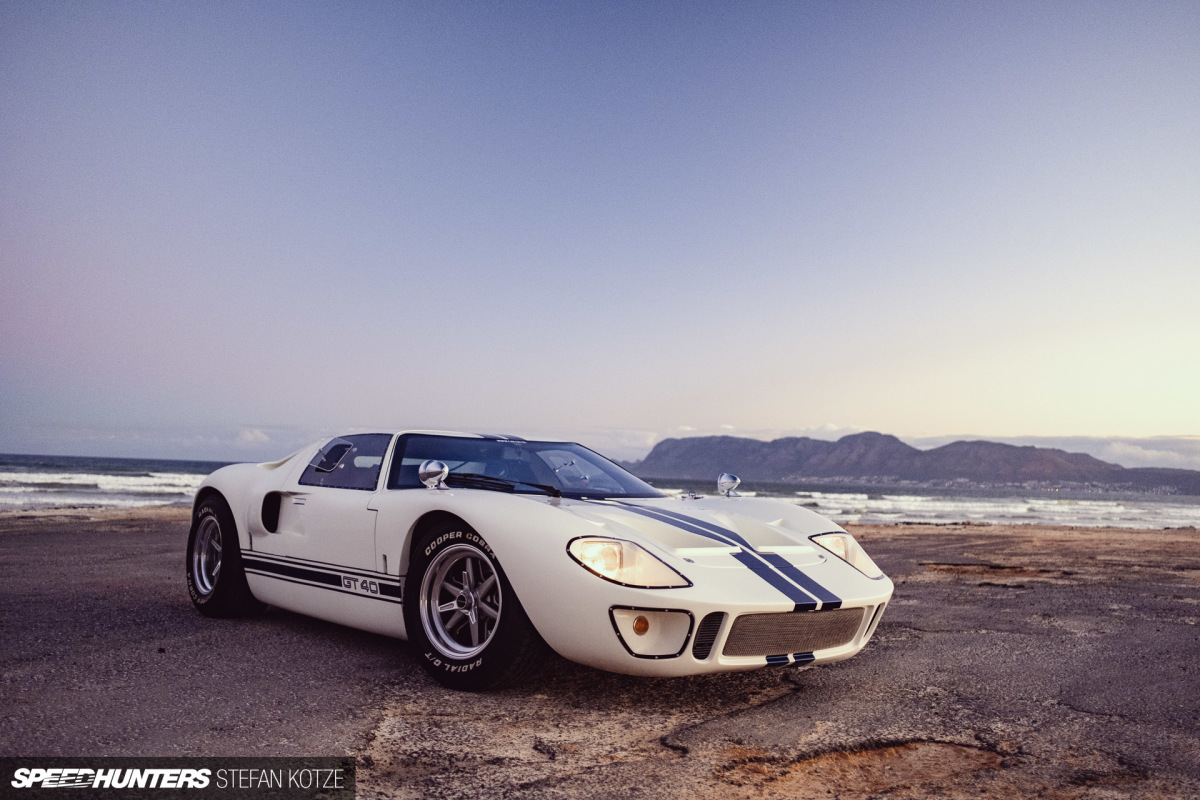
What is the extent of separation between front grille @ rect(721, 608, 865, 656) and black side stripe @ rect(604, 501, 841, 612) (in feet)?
0.20

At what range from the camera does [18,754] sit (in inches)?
109

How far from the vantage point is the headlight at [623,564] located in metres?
3.39

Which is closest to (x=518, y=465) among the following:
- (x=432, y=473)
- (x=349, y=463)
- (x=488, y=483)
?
(x=488, y=483)

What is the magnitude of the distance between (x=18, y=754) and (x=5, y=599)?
12.9 feet

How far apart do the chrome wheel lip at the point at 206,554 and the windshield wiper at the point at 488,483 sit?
7.44ft

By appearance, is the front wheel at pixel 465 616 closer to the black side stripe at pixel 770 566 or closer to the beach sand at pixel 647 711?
the beach sand at pixel 647 711

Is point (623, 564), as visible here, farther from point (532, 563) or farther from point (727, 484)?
point (727, 484)

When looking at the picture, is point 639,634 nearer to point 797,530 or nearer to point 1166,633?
point 797,530

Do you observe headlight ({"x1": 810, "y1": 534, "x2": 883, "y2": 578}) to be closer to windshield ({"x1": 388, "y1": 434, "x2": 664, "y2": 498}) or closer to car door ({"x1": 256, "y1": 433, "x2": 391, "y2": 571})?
windshield ({"x1": 388, "y1": 434, "x2": 664, "y2": 498})

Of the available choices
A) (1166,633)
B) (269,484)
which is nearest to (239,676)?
(269,484)

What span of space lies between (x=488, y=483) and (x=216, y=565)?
268 centimetres

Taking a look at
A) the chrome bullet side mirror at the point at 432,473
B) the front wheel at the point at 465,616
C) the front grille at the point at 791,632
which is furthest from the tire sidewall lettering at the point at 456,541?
the front grille at the point at 791,632

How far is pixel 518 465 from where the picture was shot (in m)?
4.88

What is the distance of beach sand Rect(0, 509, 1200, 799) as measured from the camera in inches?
109
